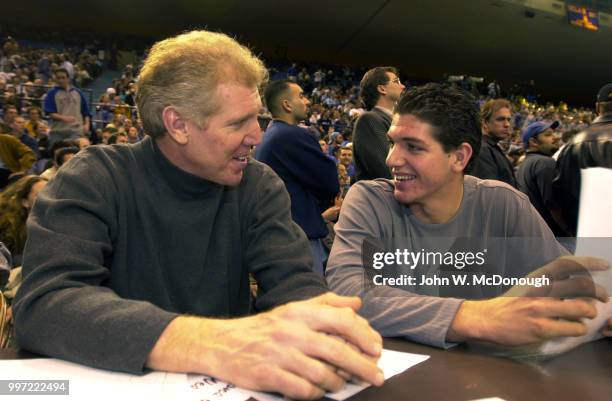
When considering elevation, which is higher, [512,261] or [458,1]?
[458,1]

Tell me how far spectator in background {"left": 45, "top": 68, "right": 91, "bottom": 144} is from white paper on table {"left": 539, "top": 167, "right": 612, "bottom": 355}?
5.40 meters

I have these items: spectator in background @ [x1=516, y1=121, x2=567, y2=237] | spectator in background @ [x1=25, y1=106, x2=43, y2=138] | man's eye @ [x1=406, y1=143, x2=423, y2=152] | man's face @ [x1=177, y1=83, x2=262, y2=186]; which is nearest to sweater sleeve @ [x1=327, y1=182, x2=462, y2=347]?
man's eye @ [x1=406, y1=143, x2=423, y2=152]

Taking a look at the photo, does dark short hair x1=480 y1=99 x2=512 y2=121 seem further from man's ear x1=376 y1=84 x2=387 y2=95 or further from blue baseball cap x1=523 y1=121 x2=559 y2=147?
man's ear x1=376 y1=84 x2=387 y2=95

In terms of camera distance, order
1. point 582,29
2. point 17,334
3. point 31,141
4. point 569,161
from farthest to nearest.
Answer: point 582,29 < point 31,141 < point 569,161 < point 17,334

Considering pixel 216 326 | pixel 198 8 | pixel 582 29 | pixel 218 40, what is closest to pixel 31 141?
pixel 218 40

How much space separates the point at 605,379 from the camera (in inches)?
27.8

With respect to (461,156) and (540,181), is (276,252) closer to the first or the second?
(461,156)

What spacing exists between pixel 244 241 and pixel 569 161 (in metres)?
1.65

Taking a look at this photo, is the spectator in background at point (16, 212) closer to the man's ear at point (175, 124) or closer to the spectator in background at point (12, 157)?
the man's ear at point (175, 124)

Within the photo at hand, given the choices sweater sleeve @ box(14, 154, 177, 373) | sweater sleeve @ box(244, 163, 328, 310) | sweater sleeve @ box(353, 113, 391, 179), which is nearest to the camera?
sweater sleeve @ box(14, 154, 177, 373)

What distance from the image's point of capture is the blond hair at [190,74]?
3.54 ft

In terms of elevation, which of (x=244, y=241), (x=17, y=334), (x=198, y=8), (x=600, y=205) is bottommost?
(x=17, y=334)

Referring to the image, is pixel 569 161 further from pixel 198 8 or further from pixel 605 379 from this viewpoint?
pixel 198 8

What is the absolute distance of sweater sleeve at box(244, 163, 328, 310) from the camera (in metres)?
1.00
